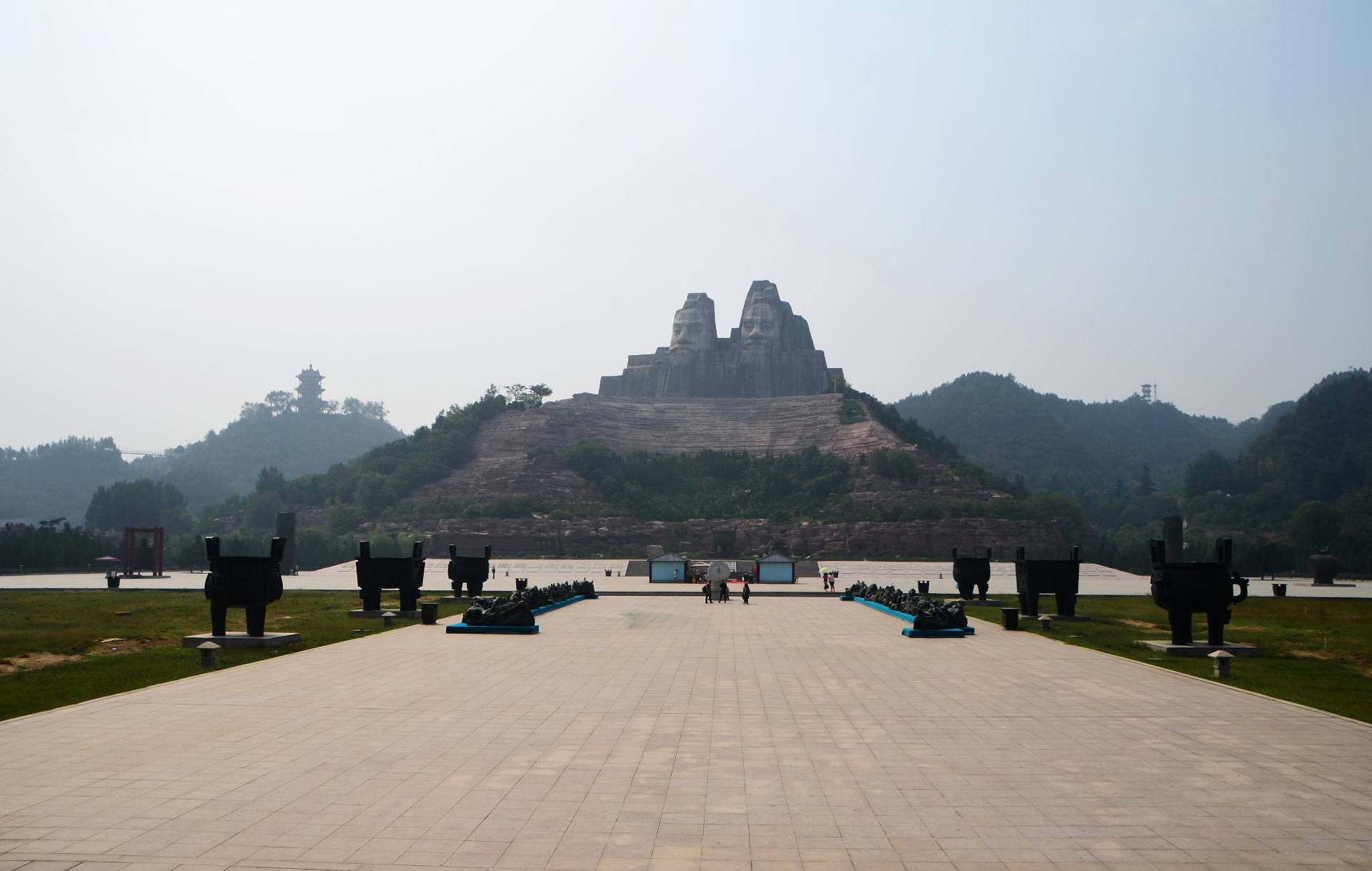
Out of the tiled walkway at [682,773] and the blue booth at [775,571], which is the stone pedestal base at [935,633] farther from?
the blue booth at [775,571]

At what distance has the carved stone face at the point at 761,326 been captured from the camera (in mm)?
115188

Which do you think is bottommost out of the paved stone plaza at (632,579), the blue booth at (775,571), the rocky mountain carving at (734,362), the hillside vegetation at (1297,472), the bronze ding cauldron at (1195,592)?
the paved stone plaza at (632,579)

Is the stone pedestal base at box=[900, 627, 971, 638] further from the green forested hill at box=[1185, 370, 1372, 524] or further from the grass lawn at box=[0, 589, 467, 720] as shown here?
the green forested hill at box=[1185, 370, 1372, 524]

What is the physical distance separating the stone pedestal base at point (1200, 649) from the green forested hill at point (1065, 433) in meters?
104

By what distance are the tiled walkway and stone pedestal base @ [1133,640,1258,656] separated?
10.2 feet

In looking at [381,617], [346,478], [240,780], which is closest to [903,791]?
[240,780]

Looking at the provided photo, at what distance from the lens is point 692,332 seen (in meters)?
116

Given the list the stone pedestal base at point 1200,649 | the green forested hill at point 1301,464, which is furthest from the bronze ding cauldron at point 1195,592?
the green forested hill at point 1301,464

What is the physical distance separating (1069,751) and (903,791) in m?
2.41

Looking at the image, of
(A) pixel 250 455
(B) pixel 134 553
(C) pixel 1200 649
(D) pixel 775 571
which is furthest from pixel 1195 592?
(A) pixel 250 455

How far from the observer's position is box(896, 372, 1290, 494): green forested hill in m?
135

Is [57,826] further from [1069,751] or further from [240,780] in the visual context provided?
[1069,751]

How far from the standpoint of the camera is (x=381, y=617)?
82.8ft

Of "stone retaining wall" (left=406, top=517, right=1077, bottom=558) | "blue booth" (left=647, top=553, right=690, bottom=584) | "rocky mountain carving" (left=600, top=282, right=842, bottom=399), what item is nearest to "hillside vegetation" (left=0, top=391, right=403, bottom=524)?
"rocky mountain carving" (left=600, top=282, right=842, bottom=399)
